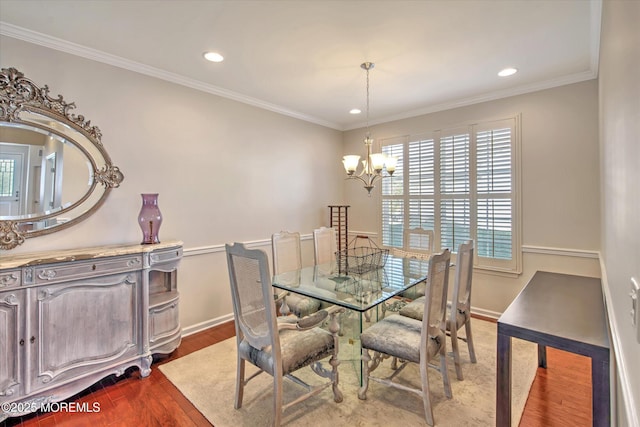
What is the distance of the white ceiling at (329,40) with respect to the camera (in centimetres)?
199

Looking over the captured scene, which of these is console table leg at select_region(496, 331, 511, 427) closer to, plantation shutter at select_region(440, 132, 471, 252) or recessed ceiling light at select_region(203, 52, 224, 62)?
plantation shutter at select_region(440, 132, 471, 252)

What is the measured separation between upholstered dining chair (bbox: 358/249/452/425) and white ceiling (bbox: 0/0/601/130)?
1685 millimetres

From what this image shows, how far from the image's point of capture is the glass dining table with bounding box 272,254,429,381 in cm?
224

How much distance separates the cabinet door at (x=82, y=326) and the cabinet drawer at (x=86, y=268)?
5 centimetres

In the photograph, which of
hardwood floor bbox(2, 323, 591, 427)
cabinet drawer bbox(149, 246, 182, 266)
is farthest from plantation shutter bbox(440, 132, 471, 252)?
cabinet drawer bbox(149, 246, 182, 266)

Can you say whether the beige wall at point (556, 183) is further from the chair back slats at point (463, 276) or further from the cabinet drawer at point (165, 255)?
the cabinet drawer at point (165, 255)

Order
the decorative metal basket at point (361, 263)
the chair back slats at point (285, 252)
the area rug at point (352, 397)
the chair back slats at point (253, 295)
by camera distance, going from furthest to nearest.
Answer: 1. the chair back slats at point (285, 252)
2. the decorative metal basket at point (361, 263)
3. the area rug at point (352, 397)
4. the chair back slats at point (253, 295)

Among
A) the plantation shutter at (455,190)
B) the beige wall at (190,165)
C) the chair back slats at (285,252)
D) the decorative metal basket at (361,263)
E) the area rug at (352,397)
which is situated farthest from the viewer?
the plantation shutter at (455,190)

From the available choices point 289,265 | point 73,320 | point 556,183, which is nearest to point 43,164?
point 73,320

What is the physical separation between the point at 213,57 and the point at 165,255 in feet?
5.95

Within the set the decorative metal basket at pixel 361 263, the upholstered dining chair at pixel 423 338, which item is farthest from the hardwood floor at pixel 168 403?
the decorative metal basket at pixel 361 263

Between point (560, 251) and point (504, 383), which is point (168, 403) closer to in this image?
point (504, 383)

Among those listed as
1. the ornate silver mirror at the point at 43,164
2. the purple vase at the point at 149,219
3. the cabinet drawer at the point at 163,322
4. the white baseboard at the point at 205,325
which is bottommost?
the white baseboard at the point at 205,325

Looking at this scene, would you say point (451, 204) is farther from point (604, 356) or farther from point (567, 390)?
point (604, 356)
